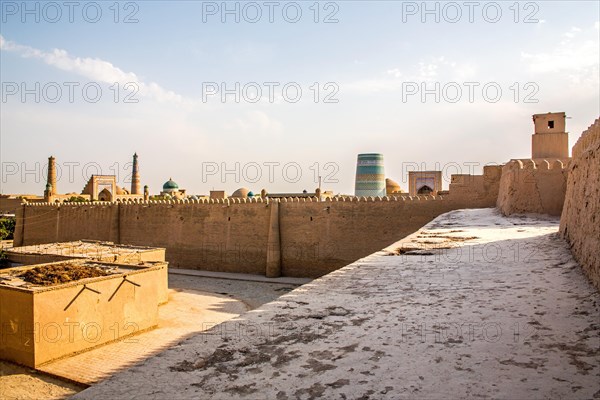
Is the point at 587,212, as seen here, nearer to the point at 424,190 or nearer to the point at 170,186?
the point at 424,190

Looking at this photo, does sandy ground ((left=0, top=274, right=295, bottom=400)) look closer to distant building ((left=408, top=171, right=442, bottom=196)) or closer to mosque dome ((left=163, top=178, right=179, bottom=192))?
distant building ((left=408, top=171, right=442, bottom=196))

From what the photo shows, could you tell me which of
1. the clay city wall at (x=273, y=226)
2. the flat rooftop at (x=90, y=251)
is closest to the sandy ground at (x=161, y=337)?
the clay city wall at (x=273, y=226)

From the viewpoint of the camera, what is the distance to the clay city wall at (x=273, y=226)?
14.9 metres

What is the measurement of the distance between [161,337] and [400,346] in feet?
30.1

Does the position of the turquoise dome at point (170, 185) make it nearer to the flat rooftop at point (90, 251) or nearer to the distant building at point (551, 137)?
the flat rooftop at point (90, 251)

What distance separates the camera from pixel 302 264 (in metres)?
16.7

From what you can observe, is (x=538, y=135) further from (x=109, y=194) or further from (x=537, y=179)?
(x=109, y=194)

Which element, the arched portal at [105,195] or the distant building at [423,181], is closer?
the distant building at [423,181]

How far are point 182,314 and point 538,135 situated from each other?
1418 cm

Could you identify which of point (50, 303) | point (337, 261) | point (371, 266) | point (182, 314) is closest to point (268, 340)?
point (371, 266)

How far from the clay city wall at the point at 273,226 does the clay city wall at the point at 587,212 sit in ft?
28.3

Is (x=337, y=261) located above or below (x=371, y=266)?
below

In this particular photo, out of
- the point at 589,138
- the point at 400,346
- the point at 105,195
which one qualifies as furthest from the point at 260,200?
the point at 105,195

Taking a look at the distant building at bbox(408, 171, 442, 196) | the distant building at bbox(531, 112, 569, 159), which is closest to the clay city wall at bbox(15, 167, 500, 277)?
the distant building at bbox(531, 112, 569, 159)
